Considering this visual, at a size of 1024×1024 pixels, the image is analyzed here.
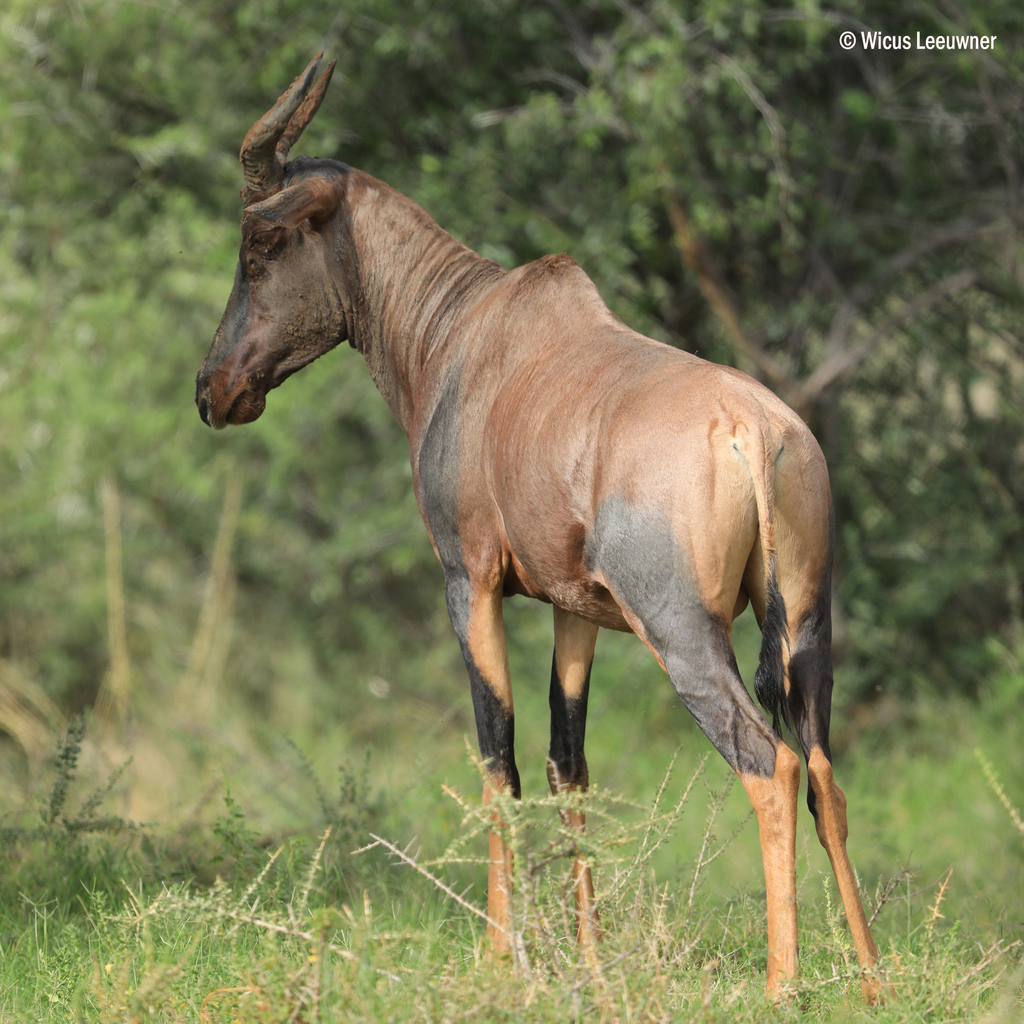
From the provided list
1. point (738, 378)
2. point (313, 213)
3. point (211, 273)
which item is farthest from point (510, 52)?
point (738, 378)

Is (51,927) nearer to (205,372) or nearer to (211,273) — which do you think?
(205,372)

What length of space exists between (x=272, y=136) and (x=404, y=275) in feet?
2.34

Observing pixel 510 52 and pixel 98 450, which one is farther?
pixel 98 450

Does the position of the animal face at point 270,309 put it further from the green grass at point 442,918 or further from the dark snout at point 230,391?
the green grass at point 442,918

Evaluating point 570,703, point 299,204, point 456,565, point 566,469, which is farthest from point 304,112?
point 570,703

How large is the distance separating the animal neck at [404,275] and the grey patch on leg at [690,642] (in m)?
1.59

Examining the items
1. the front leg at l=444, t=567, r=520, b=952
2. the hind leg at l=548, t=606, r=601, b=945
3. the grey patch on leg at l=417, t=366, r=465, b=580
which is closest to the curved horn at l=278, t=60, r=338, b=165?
the grey patch on leg at l=417, t=366, r=465, b=580

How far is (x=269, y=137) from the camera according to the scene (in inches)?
168

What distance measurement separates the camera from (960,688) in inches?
368

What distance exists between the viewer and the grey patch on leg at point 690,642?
3023 millimetres

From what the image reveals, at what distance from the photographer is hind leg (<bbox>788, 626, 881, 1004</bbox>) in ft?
10.8

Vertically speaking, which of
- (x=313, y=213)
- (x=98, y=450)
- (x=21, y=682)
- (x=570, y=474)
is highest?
(x=313, y=213)

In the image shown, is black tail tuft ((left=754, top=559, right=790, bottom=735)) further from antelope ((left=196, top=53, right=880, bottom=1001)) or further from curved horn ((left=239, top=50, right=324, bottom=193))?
curved horn ((left=239, top=50, right=324, bottom=193))

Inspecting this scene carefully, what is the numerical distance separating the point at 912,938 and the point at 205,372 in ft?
11.2
